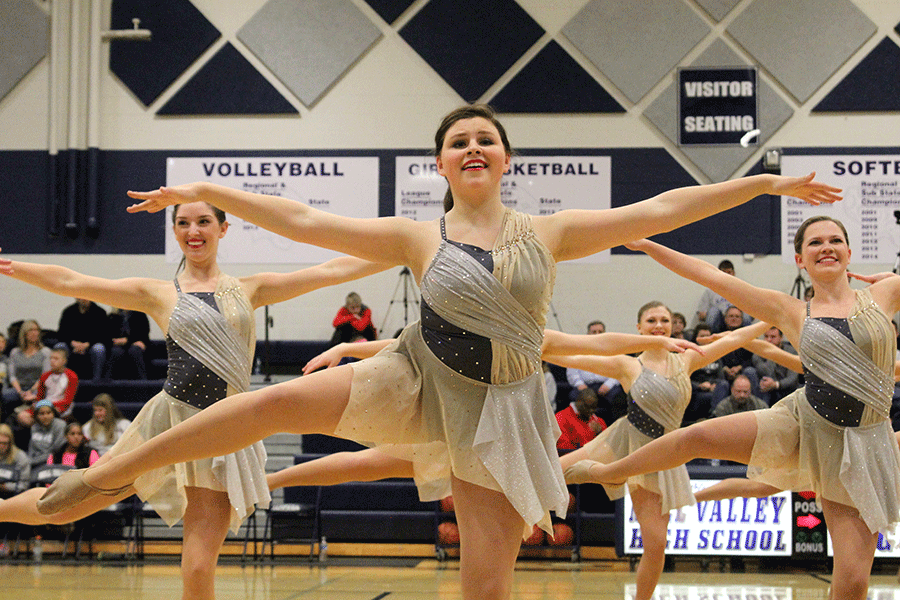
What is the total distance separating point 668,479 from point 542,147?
734 centimetres

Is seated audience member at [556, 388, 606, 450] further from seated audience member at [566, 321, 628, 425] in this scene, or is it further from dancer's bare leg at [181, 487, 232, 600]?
dancer's bare leg at [181, 487, 232, 600]

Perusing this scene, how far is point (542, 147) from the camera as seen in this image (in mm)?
11625

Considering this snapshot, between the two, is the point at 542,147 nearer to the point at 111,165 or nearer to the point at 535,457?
the point at 111,165

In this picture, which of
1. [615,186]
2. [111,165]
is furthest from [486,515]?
[111,165]

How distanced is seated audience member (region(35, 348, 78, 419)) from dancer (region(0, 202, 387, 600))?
20.7 ft

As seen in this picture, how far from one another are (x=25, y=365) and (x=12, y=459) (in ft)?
5.68

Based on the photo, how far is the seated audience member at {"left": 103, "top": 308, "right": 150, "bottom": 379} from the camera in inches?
404

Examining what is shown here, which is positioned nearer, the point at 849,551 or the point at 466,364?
the point at 466,364

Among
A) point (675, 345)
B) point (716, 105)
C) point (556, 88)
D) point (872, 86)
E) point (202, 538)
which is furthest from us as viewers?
point (556, 88)

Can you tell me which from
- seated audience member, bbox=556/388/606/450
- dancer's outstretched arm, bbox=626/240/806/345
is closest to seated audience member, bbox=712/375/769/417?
seated audience member, bbox=556/388/606/450

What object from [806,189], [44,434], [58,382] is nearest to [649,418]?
[806,189]

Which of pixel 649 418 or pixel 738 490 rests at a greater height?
pixel 649 418

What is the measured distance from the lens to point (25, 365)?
388 inches

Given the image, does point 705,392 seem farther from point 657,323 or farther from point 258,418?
point 258,418
